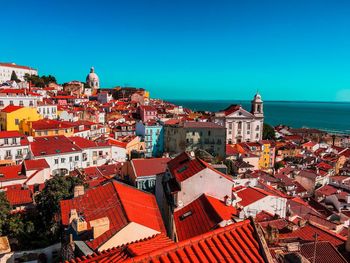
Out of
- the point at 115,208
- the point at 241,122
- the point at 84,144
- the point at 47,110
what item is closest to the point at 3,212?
the point at 115,208

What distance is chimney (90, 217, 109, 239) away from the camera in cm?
1060

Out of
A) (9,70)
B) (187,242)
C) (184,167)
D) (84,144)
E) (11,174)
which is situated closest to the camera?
(187,242)

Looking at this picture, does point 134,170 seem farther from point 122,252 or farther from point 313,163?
point 313,163

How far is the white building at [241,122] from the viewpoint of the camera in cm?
7081

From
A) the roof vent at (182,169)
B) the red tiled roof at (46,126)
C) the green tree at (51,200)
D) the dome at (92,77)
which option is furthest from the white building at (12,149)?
the dome at (92,77)

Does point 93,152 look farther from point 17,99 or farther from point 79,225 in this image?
point 79,225

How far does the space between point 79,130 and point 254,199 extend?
125ft

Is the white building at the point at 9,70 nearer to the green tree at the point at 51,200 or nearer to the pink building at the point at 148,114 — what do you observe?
the pink building at the point at 148,114

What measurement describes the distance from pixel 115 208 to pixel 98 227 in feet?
7.68

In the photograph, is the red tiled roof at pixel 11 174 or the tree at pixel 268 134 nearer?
the red tiled roof at pixel 11 174

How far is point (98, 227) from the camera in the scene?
10680mm

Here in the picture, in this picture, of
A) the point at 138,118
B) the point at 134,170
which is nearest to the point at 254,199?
the point at 134,170

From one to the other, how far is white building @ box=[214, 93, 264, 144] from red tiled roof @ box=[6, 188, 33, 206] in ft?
165

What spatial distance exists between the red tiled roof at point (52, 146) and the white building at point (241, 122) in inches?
1513
